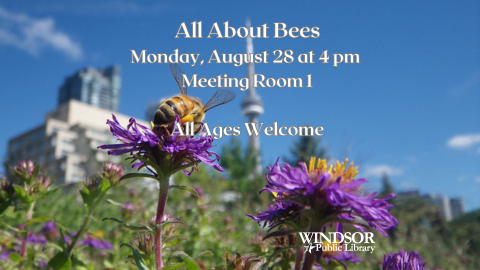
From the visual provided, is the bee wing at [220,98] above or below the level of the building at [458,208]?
below

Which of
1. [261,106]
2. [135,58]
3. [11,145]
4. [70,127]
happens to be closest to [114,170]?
[135,58]

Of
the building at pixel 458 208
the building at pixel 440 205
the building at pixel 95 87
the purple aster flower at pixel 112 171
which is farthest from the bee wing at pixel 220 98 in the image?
the building at pixel 95 87

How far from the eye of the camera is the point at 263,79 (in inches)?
117

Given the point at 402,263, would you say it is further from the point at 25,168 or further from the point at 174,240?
the point at 25,168

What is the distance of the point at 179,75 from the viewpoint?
2.10 metres

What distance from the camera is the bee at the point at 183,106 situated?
62.0 inches

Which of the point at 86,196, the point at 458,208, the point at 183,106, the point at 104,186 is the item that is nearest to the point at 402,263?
the point at 183,106

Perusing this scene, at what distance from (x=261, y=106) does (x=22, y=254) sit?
232 ft

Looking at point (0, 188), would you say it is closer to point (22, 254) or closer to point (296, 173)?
point (22, 254)

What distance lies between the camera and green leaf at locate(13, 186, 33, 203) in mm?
1654

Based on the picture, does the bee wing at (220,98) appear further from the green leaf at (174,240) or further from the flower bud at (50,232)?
the flower bud at (50,232)

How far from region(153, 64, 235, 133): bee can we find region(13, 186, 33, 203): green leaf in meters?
0.75

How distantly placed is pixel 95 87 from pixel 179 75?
5871 inches

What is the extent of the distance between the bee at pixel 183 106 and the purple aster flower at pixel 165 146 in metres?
0.20
